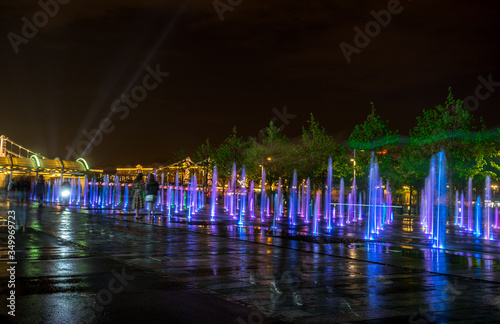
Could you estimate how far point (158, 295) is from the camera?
19.3ft

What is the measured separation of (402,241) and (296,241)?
3382 mm

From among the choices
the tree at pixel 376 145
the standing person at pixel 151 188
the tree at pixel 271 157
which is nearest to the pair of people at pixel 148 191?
the standing person at pixel 151 188

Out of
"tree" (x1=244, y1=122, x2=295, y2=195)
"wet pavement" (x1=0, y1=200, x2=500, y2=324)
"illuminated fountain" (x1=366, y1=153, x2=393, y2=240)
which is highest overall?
"tree" (x1=244, y1=122, x2=295, y2=195)

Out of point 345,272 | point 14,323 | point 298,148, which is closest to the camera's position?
point 14,323

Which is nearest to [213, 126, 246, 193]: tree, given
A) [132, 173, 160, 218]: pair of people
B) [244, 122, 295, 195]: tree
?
[244, 122, 295, 195]: tree

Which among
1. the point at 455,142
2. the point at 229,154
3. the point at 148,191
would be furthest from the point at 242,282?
the point at 229,154

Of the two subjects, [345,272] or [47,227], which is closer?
[345,272]

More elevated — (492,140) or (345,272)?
(492,140)

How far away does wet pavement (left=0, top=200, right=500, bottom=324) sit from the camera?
16.8 feet

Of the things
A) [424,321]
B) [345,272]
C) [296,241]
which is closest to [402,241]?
[296,241]

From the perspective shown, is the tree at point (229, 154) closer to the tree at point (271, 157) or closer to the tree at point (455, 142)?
the tree at point (271, 157)

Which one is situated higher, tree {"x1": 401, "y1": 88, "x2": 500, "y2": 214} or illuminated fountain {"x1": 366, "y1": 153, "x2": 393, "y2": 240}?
tree {"x1": 401, "y1": 88, "x2": 500, "y2": 214}

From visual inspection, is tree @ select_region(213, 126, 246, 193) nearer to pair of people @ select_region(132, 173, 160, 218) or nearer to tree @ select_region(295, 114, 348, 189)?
tree @ select_region(295, 114, 348, 189)

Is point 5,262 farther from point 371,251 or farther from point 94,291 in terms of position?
point 371,251
